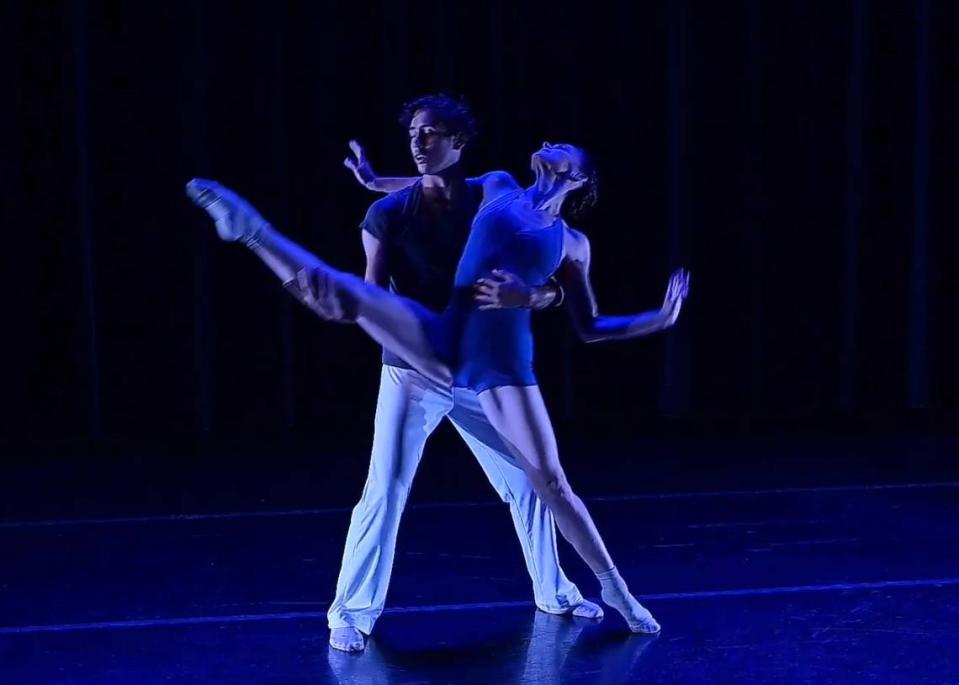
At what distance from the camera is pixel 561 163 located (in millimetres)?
2705

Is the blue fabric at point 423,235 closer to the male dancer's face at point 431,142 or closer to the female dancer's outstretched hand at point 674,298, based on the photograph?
the male dancer's face at point 431,142

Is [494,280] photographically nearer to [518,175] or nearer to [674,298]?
[674,298]

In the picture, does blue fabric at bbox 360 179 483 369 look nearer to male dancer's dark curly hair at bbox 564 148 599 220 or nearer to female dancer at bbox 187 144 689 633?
female dancer at bbox 187 144 689 633

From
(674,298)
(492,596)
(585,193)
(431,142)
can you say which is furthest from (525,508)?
(431,142)

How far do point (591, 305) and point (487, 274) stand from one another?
0.27 metres

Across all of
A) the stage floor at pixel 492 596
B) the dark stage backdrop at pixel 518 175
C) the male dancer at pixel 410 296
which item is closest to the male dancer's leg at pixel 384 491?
the male dancer at pixel 410 296

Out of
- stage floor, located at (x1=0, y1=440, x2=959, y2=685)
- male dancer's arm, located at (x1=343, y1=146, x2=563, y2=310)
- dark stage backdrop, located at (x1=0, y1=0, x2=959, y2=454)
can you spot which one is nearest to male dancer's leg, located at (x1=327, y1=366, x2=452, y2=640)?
stage floor, located at (x1=0, y1=440, x2=959, y2=685)

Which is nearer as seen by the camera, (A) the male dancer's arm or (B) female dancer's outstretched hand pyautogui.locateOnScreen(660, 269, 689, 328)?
(A) the male dancer's arm

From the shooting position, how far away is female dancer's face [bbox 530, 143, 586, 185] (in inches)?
106

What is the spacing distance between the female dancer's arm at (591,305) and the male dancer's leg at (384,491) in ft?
1.11

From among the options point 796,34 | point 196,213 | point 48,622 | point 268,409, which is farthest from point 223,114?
point 48,622

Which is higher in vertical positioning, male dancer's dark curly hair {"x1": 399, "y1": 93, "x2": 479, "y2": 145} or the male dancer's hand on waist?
male dancer's dark curly hair {"x1": 399, "y1": 93, "x2": 479, "y2": 145}

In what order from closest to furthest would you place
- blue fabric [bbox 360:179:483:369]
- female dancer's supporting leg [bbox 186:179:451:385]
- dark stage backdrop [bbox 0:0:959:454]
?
female dancer's supporting leg [bbox 186:179:451:385] → blue fabric [bbox 360:179:483:369] → dark stage backdrop [bbox 0:0:959:454]

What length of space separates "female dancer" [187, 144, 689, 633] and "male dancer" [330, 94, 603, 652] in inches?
3.8
